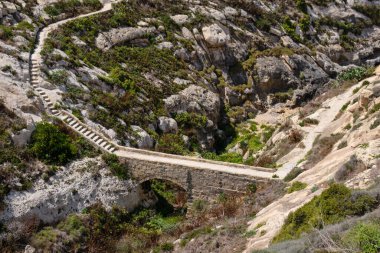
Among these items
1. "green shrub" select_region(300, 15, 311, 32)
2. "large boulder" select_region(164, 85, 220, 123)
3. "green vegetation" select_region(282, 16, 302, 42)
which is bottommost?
"large boulder" select_region(164, 85, 220, 123)

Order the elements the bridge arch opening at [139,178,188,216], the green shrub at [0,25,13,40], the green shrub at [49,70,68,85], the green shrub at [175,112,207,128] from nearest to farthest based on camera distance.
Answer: the bridge arch opening at [139,178,188,216]
the green shrub at [49,70,68,85]
the green shrub at [0,25,13,40]
the green shrub at [175,112,207,128]

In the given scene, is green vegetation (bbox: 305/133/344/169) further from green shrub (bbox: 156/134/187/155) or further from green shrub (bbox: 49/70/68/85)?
green shrub (bbox: 49/70/68/85)

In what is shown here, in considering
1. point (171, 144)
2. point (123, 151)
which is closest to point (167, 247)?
point (123, 151)

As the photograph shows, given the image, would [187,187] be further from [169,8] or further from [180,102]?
[169,8]

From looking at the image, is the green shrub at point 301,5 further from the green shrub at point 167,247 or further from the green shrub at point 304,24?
the green shrub at point 167,247

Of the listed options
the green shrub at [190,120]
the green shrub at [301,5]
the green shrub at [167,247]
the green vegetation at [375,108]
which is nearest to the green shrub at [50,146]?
the green shrub at [167,247]

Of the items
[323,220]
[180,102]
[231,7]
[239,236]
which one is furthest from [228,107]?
[323,220]

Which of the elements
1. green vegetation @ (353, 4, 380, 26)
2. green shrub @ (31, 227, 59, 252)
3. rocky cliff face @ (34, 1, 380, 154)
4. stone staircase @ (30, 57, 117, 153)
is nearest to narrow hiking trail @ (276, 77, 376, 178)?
rocky cliff face @ (34, 1, 380, 154)
